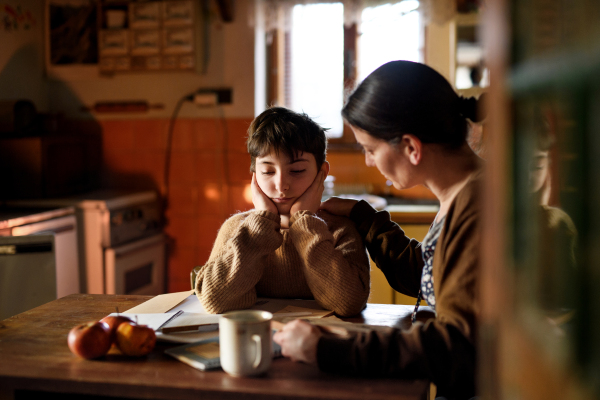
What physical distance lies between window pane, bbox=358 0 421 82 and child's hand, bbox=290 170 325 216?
2.06 meters

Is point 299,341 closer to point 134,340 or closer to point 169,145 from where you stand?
point 134,340

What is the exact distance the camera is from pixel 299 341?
86 cm

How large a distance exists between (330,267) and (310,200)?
234 millimetres

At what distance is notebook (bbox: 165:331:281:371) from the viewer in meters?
A: 0.85

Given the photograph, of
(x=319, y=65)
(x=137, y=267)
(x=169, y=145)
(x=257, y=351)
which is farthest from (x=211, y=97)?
(x=257, y=351)

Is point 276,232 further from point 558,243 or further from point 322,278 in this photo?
point 558,243

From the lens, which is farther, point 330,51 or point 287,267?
point 330,51

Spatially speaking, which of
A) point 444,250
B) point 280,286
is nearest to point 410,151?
point 444,250

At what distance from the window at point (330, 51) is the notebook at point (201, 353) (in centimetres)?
234

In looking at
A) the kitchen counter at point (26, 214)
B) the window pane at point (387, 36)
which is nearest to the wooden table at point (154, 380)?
the kitchen counter at point (26, 214)

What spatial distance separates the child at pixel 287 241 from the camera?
1.15 metres

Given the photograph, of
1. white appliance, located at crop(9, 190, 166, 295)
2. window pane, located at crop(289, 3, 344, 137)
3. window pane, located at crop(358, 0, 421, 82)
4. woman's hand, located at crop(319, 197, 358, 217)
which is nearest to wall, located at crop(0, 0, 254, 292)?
white appliance, located at crop(9, 190, 166, 295)

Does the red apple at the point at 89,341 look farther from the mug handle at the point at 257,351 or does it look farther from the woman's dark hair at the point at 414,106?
the woman's dark hair at the point at 414,106

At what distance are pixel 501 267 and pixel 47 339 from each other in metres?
0.87
